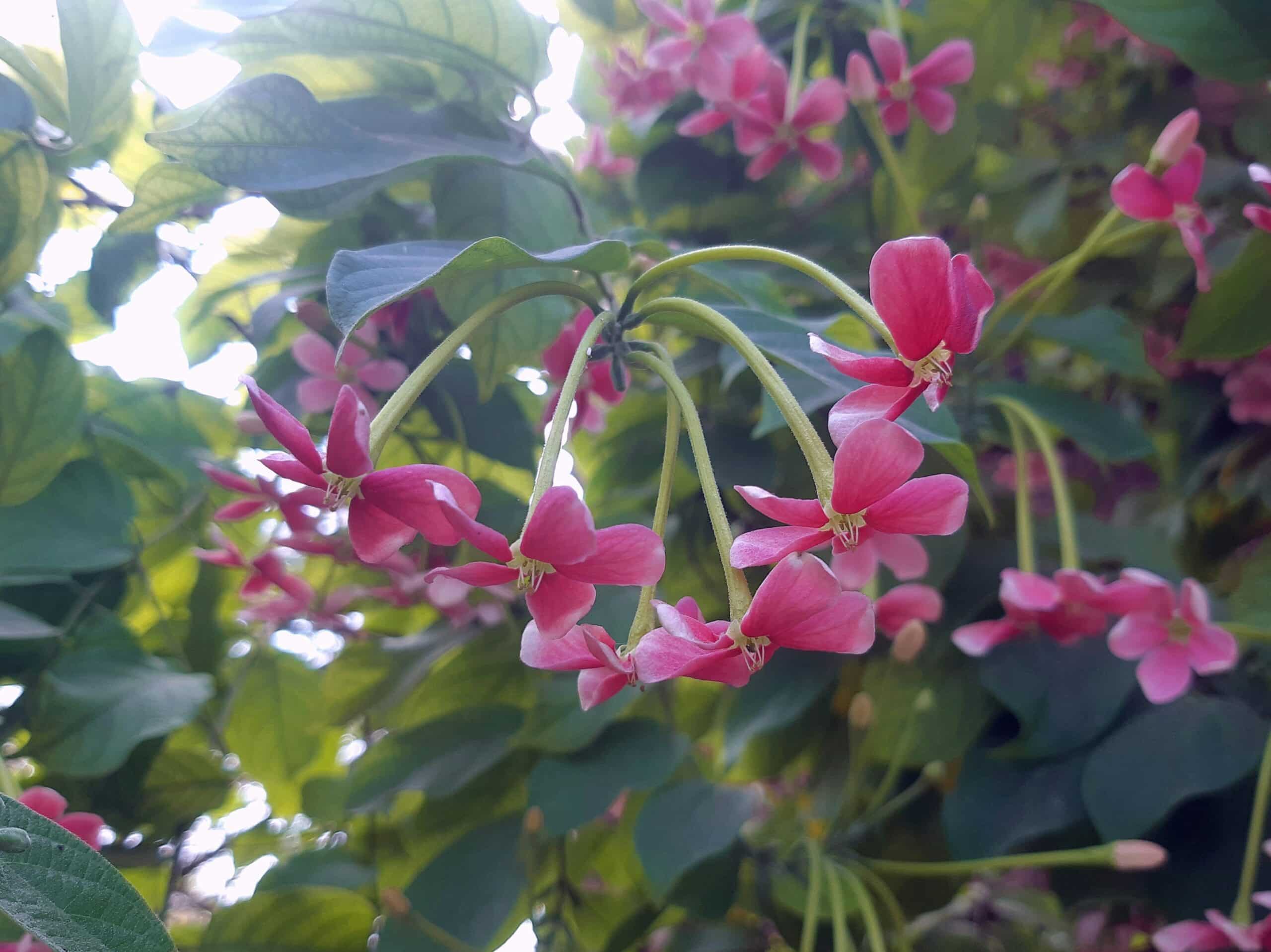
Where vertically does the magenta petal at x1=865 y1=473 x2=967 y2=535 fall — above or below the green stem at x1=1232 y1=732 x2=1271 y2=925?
above

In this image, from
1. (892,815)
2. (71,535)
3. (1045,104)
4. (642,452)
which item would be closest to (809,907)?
(892,815)

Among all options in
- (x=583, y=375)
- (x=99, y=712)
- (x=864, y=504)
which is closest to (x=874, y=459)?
(x=864, y=504)

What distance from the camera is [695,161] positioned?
82cm

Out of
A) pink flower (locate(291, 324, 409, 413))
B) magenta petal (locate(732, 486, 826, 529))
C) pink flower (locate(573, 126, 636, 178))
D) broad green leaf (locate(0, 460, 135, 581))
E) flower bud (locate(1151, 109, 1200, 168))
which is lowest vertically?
broad green leaf (locate(0, 460, 135, 581))

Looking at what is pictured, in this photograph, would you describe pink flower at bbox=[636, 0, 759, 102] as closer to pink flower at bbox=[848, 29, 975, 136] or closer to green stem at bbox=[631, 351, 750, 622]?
pink flower at bbox=[848, 29, 975, 136]

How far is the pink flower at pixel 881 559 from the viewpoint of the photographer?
43 cm

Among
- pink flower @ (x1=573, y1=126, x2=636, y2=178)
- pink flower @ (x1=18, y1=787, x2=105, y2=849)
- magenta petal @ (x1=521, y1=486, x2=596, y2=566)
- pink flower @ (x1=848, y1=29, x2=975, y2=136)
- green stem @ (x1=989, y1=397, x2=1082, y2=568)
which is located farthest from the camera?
pink flower @ (x1=573, y1=126, x2=636, y2=178)

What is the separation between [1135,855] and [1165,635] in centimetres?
12

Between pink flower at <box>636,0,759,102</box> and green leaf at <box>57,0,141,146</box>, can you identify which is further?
pink flower at <box>636,0,759,102</box>

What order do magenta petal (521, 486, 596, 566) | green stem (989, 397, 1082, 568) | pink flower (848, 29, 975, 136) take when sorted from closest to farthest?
magenta petal (521, 486, 596, 566) → green stem (989, 397, 1082, 568) → pink flower (848, 29, 975, 136)

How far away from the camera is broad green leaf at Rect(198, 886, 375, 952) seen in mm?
524

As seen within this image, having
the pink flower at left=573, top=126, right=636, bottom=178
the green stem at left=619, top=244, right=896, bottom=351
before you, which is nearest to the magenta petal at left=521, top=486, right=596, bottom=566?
the green stem at left=619, top=244, right=896, bottom=351

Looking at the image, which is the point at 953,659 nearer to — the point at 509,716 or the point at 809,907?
the point at 809,907

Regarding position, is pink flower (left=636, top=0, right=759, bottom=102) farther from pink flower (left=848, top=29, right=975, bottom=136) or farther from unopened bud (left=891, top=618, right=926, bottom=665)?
unopened bud (left=891, top=618, right=926, bottom=665)
